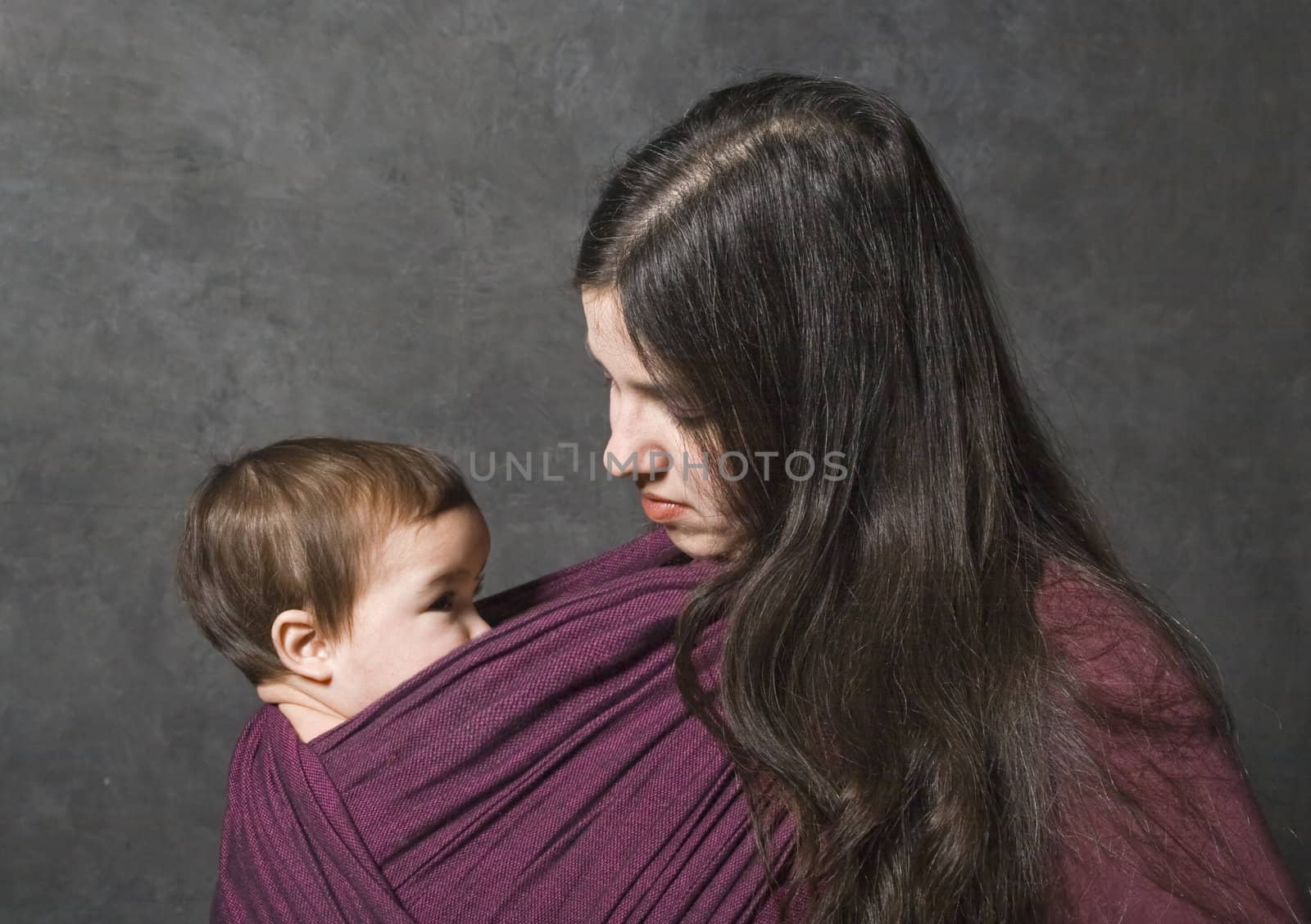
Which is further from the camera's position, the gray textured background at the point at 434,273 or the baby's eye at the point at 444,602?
the gray textured background at the point at 434,273

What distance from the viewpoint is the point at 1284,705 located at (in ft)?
8.77

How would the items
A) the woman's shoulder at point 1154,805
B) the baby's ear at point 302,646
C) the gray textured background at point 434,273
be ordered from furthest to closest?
1. the gray textured background at point 434,273
2. the baby's ear at point 302,646
3. the woman's shoulder at point 1154,805

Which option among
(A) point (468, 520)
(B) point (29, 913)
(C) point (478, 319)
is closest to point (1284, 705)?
A: (C) point (478, 319)

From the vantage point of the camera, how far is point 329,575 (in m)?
1.23

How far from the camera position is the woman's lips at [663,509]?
3.76ft

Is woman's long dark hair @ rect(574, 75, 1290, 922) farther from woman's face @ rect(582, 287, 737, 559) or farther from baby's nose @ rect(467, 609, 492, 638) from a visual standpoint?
baby's nose @ rect(467, 609, 492, 638)

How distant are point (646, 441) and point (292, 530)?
37 centimetres

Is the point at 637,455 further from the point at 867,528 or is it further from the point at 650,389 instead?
the point at 867,528

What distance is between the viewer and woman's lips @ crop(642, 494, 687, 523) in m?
1.14

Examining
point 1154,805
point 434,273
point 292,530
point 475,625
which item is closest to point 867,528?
point 1154,805

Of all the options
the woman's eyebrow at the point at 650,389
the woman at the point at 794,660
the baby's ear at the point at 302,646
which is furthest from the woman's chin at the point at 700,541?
the baby's ear at the point at 302,646

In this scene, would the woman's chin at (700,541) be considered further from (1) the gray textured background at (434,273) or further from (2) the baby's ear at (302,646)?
(1) the gray textured background at (434,273)

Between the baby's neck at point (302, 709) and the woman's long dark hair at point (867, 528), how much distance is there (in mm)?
406

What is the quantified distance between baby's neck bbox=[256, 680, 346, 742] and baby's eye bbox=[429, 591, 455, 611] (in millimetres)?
141
